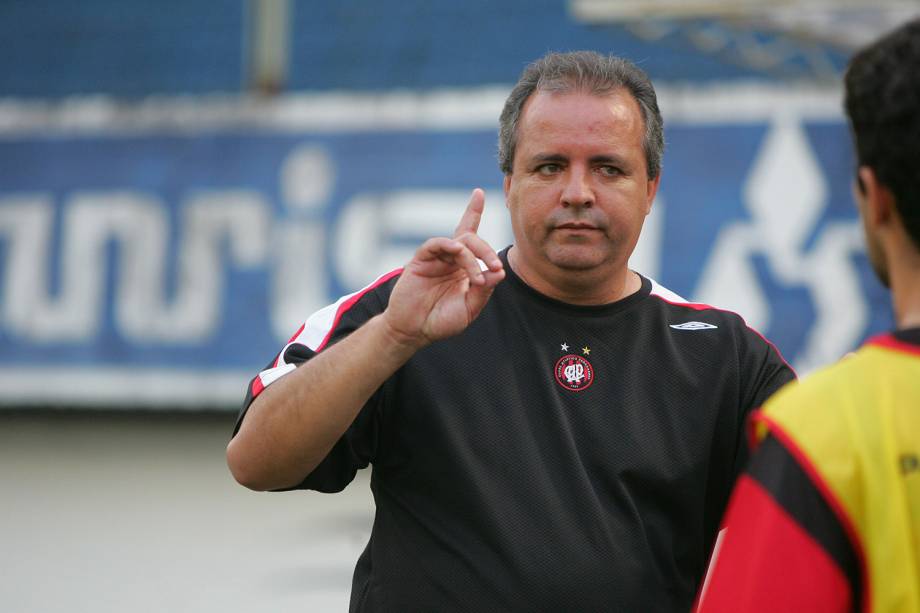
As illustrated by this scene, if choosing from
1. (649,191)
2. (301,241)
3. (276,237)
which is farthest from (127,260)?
(649,191)

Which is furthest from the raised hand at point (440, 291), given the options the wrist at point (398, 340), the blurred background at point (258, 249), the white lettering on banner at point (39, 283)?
the white lettering on banner at point (39, 283)

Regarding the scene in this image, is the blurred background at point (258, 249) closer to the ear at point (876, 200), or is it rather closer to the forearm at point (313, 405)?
the forearm at point (313, 405)

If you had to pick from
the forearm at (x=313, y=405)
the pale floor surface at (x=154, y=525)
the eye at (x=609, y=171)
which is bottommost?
the pale floor surface at (x=154, y=525)

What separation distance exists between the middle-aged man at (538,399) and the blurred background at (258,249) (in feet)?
12.5

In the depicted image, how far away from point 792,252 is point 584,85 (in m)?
4.27

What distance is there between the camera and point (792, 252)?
6461 millimetres

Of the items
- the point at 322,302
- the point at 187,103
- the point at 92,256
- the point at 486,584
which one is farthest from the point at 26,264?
the point at 486,584

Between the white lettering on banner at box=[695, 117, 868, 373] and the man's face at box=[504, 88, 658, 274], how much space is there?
414 centimetres

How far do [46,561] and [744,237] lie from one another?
4.46m

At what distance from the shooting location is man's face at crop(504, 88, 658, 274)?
241 cm

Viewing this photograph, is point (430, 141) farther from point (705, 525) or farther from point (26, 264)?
point (705, 525)

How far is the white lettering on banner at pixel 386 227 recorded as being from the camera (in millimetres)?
7078

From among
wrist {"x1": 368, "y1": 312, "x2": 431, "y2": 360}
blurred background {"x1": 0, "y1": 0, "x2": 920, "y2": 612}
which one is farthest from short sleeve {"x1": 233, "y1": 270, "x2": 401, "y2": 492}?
blurred background {"x1": 0, "y1": 0, "x2": 920, "y2": 612}

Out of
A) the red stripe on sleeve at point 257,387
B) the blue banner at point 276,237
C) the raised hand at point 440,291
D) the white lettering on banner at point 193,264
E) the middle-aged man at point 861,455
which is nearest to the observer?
the middle-aged man at point 861,455
